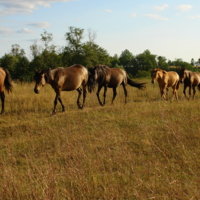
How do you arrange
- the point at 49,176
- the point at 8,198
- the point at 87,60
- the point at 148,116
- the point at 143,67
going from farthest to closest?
the point at 143,67 → the point at 87,60 → the point at 148,116 → the point at 49,176 → the point at 8,198

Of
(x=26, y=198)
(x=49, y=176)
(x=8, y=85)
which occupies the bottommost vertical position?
(x=26, y=198)

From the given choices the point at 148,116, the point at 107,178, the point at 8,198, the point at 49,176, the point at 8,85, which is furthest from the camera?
the point at 8,85

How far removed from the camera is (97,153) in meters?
4.98

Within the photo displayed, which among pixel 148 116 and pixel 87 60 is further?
pixel 87 60

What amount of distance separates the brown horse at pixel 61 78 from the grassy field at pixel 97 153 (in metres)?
0.99

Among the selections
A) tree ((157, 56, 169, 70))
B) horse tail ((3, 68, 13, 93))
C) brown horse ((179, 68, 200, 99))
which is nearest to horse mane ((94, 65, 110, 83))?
horse tail ((3, 68, 13, 93))

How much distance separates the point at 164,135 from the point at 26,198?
3924 mm

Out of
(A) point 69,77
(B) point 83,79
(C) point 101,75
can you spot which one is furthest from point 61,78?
(C) point 101,75

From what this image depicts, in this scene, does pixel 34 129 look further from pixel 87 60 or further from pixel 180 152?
pixel 87 60

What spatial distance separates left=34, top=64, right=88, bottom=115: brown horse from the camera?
379 inches

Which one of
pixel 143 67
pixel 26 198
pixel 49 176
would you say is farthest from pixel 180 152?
pixel 143 67

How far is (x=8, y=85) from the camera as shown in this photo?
11055 mm

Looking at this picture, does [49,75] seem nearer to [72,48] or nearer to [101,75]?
[101,75]

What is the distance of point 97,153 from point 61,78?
5886 millimetres
